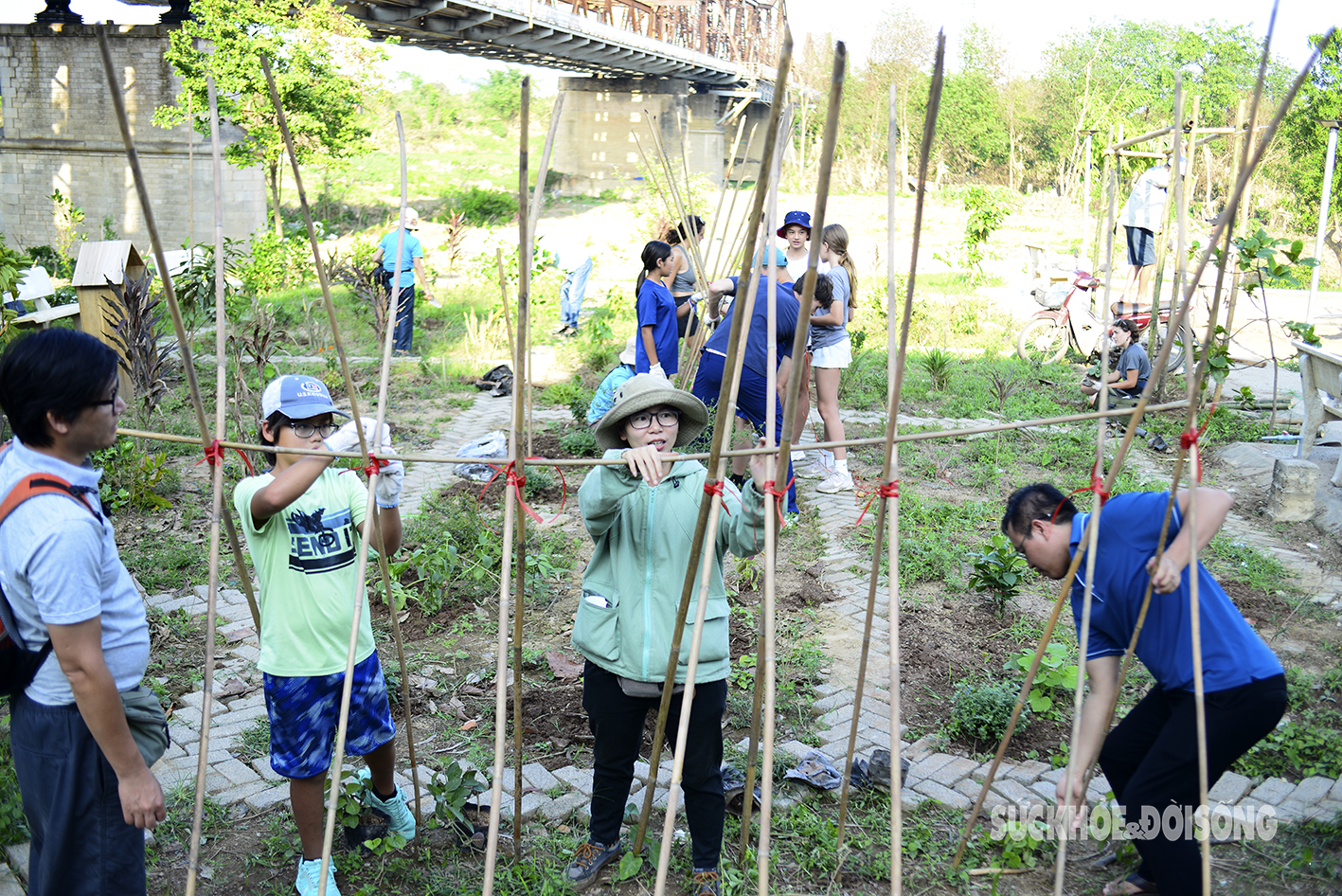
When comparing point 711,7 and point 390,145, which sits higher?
point 711,7

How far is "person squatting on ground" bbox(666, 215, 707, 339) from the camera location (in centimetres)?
577

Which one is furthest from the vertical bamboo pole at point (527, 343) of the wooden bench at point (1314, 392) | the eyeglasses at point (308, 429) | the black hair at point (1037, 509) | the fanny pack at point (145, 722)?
the wooden bench at point (1314, 392)

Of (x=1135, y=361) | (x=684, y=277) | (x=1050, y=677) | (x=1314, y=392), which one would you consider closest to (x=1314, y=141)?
(x=1135, y=361)

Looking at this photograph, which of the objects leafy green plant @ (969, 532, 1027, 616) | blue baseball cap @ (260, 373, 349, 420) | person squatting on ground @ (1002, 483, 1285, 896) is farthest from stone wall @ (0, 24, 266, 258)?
person squatting on ground @ (1002, 483, 1285, 896)

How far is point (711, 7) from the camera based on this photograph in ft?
81.9

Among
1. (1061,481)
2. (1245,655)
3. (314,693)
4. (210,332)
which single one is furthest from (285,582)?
(210,332)

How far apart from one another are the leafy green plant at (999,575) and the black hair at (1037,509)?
5.96 ft

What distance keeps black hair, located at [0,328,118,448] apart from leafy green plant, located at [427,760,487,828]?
4.79ft

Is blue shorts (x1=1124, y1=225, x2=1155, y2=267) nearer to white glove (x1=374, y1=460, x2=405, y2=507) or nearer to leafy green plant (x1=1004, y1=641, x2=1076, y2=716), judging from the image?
leafy green plant (x1=1004, y1=641, x2=1076, y2=716)

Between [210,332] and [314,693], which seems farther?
[210,332]

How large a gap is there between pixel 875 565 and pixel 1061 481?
414 centimetres

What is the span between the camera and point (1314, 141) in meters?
14.1

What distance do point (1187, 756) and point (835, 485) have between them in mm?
3822

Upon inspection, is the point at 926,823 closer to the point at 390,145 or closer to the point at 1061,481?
the point at 1061,481
